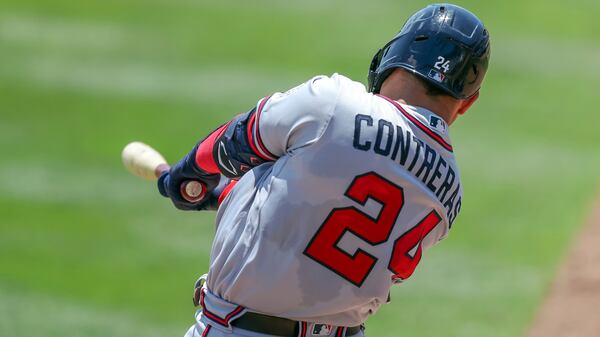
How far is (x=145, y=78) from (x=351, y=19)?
210 cm

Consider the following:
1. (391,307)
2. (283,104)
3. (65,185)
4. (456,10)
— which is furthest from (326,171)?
(65,185)

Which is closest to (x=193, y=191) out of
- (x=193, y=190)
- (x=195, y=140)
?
(x=193, y=190)

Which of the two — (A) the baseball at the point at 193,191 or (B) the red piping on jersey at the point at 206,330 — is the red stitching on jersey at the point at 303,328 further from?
(A) the baseball at the point at 193,191

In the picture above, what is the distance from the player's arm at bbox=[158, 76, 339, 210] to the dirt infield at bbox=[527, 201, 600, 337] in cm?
300

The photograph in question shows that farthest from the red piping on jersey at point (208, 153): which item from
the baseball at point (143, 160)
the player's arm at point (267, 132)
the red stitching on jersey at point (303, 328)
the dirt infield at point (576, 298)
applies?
the dirt infield at point (576, 298)

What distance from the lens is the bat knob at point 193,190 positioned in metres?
3.14

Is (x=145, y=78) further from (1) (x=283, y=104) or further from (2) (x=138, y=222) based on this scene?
(1) (x=283, y=104)

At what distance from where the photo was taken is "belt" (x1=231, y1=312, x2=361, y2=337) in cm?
289

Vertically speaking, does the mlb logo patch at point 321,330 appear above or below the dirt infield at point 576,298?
below

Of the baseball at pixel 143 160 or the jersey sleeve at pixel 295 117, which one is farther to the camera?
the baseball at pixel 143 160

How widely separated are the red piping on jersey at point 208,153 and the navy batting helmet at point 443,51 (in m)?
0.54

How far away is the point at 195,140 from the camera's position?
7.01 metres

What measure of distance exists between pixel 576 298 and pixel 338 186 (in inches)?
133

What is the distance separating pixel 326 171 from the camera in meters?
2.71
